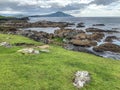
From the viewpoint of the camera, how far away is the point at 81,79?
2059cm

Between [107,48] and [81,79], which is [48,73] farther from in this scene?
[107,48]

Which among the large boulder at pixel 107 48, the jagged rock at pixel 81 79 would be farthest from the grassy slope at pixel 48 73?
the large boulder at pixel 107 48

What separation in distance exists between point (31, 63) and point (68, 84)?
529 cm

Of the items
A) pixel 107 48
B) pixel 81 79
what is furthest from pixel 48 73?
pixel 107 48

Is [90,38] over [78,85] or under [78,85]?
under

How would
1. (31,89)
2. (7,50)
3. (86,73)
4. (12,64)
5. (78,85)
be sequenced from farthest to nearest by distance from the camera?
1. (7,50)
2. (12,64)
3. (86,73)
4. (78,85)
5. (31,89)

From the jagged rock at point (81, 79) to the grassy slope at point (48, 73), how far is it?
16.7 inches

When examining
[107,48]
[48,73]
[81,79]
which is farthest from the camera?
[107,48]

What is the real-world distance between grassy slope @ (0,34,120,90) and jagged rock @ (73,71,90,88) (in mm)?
423

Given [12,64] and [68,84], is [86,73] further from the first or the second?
[12,64]

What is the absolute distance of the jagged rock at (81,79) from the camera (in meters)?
20.1

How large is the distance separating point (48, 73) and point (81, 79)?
2.98 meters

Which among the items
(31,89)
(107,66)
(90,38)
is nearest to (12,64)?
(31,89)

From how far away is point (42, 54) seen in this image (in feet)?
89.6
